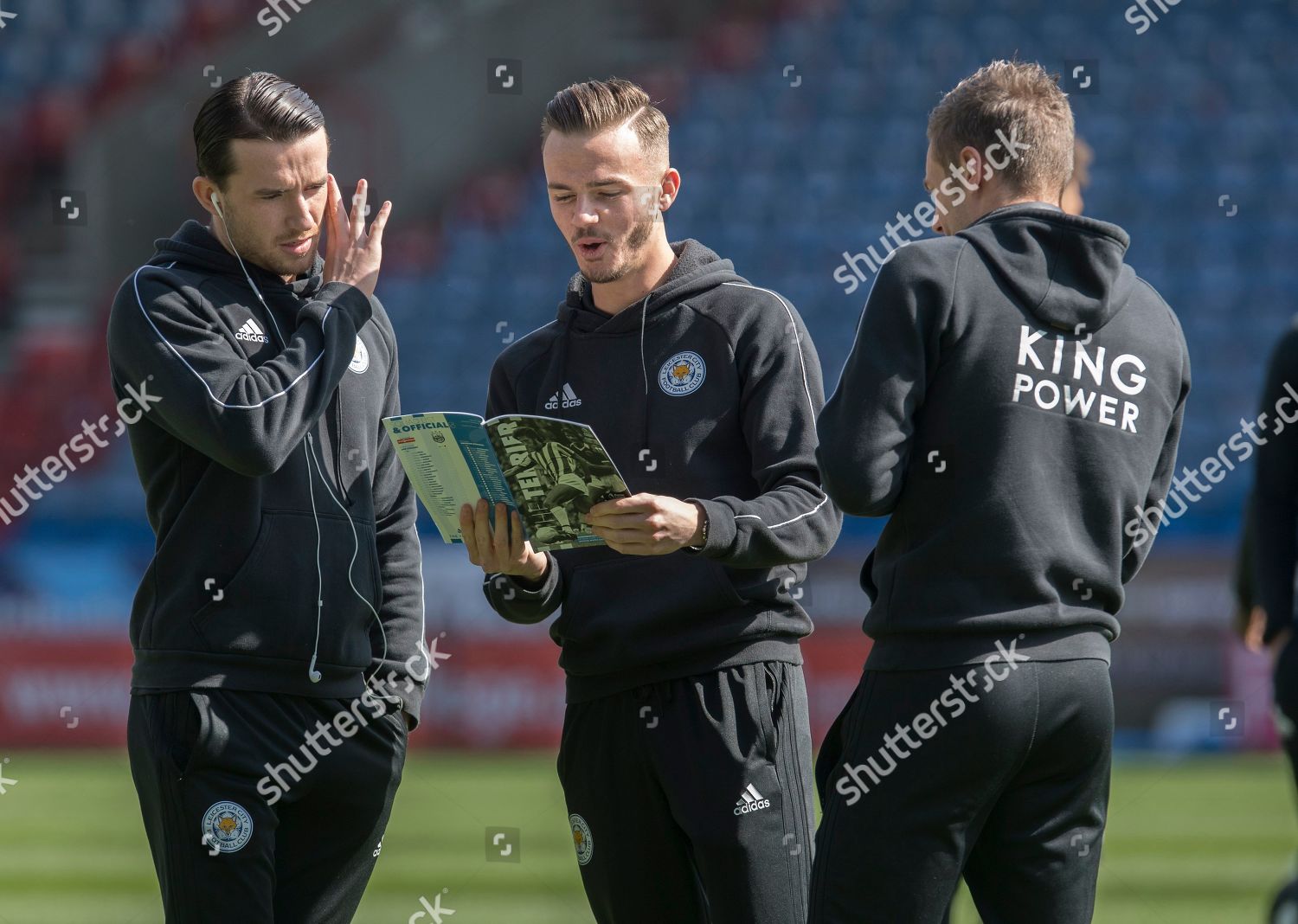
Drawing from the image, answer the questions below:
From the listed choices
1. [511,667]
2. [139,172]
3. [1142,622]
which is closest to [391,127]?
[139,172]

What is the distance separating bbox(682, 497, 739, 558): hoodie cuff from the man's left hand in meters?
0.02

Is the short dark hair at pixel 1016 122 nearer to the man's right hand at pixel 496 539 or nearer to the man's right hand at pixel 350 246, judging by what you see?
the man's right hand at pixel 496 539

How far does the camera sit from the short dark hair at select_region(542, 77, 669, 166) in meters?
2.87

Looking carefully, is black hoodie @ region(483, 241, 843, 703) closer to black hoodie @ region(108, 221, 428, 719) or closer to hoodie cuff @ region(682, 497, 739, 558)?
hoodie cuff @ region(682, 497, 739, 558)

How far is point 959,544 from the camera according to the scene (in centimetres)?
237

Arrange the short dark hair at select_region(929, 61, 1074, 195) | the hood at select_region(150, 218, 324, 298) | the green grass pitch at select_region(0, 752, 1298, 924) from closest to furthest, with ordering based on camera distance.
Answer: the short dark hair at select_region(929, 61, 1074, 195) → the hood at select_region(150, 218, 324, 298) → the green grass pitch at select_region(0, 752, 1298, 924)

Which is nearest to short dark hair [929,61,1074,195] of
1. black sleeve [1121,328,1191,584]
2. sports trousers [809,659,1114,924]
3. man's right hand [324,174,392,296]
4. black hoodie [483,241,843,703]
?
black sleeve [1121,328,1191,584]

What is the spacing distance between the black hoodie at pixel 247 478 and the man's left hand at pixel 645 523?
551mm

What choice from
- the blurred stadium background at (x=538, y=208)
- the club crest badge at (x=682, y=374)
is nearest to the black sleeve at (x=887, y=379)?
the club crest badge at (x=682, y=374)

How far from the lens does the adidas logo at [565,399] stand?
9.74 ft

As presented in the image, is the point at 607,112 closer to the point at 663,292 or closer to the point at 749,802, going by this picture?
the point at 663,292

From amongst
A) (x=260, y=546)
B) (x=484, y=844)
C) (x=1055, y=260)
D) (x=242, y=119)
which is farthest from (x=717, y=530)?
(x=484, y=844)

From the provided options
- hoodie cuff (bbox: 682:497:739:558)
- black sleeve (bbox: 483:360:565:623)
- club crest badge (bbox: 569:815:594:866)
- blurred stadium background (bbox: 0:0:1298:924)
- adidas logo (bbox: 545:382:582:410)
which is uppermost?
blurred stadium background (bbox: 0:0:1298:924)

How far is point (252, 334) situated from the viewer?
110 inches
